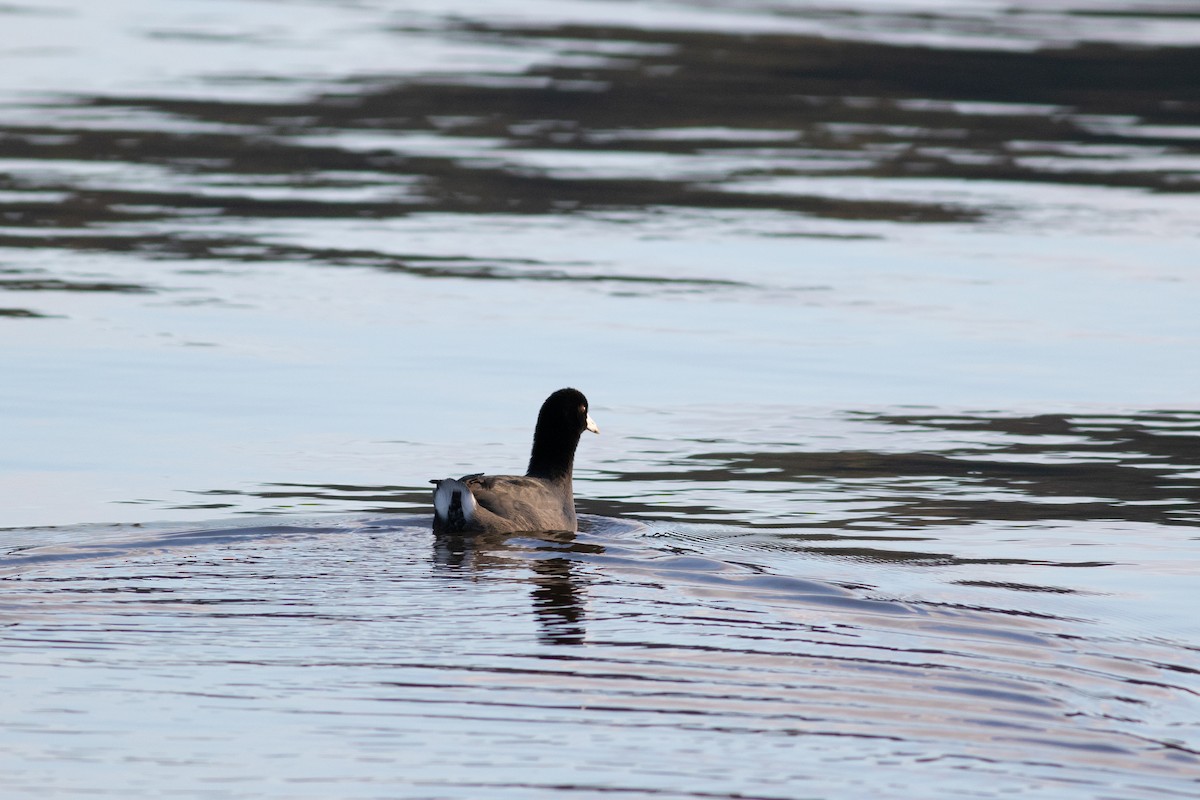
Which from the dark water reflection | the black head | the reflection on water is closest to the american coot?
the black head

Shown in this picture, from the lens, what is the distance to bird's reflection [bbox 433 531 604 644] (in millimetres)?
8492

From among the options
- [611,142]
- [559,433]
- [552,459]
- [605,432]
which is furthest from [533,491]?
[611,142]

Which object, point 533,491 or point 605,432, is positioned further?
point 605,432

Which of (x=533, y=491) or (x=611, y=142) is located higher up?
(x=611, y=142)

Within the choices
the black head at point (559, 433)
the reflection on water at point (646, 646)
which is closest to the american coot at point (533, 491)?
the black head at point (559, 433)

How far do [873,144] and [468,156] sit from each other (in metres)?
5.38

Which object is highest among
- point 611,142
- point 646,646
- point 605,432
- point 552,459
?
point 611,142

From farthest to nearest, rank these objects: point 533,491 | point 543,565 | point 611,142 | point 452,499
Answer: point 611,142, point 533,491, point 452,499, point 543,565

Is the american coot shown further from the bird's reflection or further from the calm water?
the calm water

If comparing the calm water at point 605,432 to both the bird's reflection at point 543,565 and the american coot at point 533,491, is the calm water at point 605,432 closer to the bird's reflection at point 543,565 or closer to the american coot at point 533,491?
the bird's reflection at point 543,565

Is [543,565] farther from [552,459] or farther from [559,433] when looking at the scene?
[559,433]

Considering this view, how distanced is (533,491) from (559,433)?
569mm

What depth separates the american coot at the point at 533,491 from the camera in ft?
33.4

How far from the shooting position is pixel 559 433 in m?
11.1
